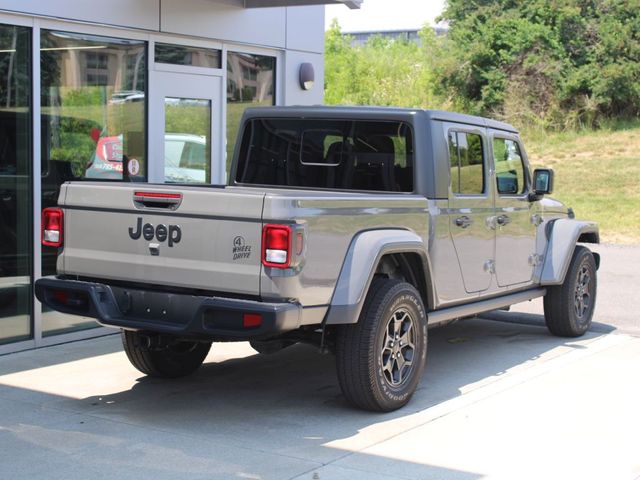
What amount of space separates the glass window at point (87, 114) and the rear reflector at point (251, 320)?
3.40 meters

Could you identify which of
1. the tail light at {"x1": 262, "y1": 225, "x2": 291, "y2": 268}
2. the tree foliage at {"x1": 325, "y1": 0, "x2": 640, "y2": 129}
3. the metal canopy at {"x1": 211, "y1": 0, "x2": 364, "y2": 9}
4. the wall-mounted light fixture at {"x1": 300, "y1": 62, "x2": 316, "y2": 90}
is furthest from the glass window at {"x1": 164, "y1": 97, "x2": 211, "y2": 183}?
the tree foliage at {"x1": 325, "y1": 0, "x2": 640, "y2": 129}

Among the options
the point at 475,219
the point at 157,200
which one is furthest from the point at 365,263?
the point at 475,219

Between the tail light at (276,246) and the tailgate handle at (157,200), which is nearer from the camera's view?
the tail light at (276,246)

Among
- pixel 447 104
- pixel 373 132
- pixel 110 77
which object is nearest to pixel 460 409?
pixel 373 132

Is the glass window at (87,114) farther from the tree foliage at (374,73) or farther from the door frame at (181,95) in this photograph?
the tree foliage at (374,73)

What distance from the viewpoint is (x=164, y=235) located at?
571 centimetres

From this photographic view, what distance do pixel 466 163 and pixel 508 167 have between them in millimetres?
901

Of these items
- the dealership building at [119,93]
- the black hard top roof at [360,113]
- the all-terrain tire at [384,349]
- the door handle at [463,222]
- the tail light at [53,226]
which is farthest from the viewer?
the dealership building at [119,93]

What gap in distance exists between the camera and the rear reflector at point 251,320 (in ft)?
17.5

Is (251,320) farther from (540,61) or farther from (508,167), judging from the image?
(540,61)

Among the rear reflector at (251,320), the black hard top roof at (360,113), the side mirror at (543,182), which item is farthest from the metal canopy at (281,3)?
the rear reflector at (251,320)

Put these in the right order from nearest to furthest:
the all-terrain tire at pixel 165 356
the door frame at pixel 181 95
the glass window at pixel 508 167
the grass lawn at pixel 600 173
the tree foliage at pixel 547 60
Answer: the all-terrain tire at pixel 165 356 < the glass window at pixel 508 167 < the door frame at pixel 181 95 < the grass lawn at pixel 600 173 < the tree foliage at pixel 547 60

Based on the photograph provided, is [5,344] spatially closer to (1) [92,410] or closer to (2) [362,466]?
(1) [92,410]

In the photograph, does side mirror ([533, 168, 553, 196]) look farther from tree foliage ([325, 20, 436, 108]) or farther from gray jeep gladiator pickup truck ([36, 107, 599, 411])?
tree foliage ([325, 20, 436, 108])
